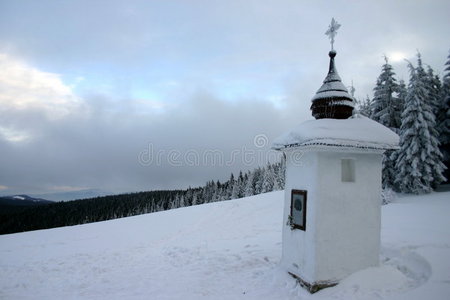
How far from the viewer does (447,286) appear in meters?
6.30

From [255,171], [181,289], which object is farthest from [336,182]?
[255,171]

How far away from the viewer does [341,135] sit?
7.67 metres

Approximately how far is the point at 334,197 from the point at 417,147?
21232mm

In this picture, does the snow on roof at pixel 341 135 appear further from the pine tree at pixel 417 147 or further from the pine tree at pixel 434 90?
the pine tree at pixel 434 90

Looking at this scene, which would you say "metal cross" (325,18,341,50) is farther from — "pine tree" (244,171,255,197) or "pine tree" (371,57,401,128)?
"pine tree" (244,171,255,197)

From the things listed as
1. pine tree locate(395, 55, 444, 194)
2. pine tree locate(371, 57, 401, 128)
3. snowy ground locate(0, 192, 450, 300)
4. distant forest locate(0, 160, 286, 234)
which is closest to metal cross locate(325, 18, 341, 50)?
snowy ground locate(0, 192, 450, 300)

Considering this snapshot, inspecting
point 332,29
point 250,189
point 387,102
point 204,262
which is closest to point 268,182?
point 250,189

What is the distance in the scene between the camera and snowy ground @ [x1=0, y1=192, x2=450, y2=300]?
7.74 m

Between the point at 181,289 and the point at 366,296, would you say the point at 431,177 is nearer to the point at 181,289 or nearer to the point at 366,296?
the point at 366,296

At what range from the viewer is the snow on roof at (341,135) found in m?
7.52

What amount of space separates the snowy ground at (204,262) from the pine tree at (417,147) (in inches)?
139

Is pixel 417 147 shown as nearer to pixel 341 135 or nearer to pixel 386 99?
pixel 386 99

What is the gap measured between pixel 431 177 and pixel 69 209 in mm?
124703

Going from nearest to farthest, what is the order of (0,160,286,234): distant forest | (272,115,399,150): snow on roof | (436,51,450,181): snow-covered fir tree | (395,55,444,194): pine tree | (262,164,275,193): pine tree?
(272,115,399,150): snow on roof → (395,55,444,194): pine tree → (436,51,450,181): snow-covered fir tree → (262,164,275,193): pine tree → (0,160,286,234): distant forest
